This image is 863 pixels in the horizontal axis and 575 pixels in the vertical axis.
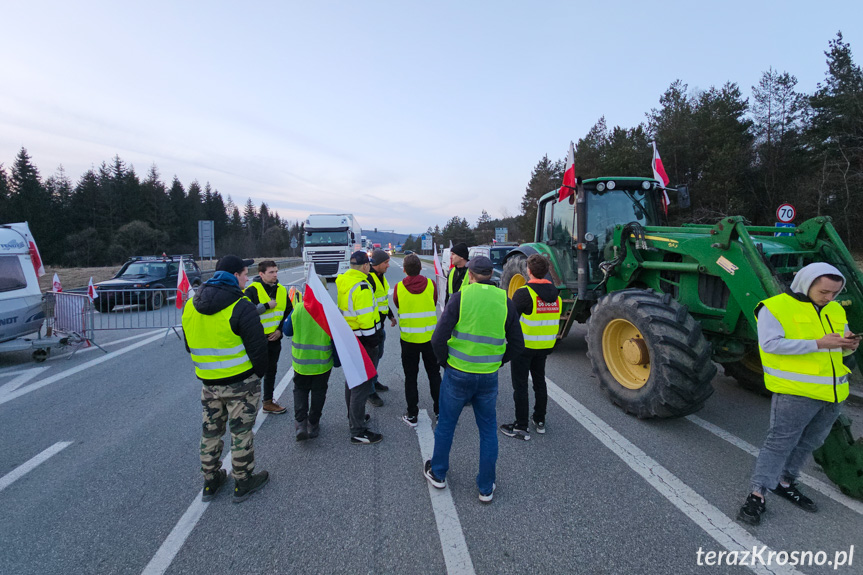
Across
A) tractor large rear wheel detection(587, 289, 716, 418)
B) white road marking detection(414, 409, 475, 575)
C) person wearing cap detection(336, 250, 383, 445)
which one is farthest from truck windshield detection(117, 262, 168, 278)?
tractor large rear wheel detection(587, 289, 716, 418)

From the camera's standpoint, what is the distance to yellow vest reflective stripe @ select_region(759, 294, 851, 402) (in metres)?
2.74

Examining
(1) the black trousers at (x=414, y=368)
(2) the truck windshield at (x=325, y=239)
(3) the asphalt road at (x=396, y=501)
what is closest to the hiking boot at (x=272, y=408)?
(3) the asphalt road at (x=396, y=501)

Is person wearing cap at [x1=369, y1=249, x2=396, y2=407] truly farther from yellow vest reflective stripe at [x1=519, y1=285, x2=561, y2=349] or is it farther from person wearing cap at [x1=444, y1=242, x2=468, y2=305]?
yellow vest reflective stripe at [x1=519, y1=285, x2=561, y2=349]

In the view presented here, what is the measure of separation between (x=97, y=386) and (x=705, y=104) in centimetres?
3348

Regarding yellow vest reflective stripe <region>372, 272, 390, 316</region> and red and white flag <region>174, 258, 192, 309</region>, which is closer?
yellow vest reflective stripe <region>372, 272, 390, 316</region>

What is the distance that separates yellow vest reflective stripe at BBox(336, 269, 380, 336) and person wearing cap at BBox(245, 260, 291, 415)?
1.00 metres

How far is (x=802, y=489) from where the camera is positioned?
10.4 feet

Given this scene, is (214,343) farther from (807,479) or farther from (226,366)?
(807,479)

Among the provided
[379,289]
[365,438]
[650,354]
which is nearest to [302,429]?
[365,438]

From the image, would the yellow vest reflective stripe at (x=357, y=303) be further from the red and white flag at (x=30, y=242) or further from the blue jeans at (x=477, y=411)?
the red and white flag at (x=30, y=242)

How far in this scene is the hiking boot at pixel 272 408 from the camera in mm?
4859

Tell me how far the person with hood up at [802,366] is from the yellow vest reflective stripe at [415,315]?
285 cm

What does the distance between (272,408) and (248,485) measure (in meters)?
1.71

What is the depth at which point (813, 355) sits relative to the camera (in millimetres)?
2781
